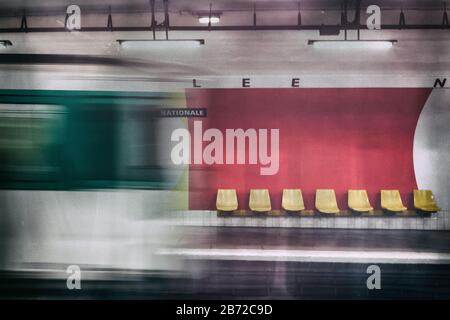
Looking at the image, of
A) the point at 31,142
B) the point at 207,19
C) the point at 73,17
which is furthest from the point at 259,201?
the point at 31,142

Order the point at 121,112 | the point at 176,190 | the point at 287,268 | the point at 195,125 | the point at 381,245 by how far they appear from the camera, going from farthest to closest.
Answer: the point at 195,125, the point at 381,245, the point at 287,268, the point at 176,190, the point at 121,112

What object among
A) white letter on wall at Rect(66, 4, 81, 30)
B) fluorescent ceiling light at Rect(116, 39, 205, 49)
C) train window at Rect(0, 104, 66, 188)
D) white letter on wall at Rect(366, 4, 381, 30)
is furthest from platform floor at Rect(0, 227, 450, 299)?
white letter on wall at Rect(66, 4, 81, 30)

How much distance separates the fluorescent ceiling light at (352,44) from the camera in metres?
6.51

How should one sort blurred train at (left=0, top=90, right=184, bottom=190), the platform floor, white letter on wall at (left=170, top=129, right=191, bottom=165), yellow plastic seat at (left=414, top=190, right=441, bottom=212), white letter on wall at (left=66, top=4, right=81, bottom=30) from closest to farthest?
blurred train at (left=0, top=90, right=184, bottom=190), the platform floor, white letter on wall at (left=66, top=4, right=81, bottom=30), white letter on wall at (left=170, top=129, right=191, bottom=165), yellow plastic seat at (left=414, top=190, right=441, bottom=212)

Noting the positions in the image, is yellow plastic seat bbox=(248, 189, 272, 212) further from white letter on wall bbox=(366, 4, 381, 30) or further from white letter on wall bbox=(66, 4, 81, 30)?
white letter on wall bbox=(66, 4, 81, 30)

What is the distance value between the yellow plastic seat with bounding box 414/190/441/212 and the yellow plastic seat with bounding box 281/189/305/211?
5.61 feet

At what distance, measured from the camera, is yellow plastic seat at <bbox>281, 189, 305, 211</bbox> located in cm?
681

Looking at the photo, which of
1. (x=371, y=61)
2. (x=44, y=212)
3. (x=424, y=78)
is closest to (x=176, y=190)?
(x=44, y=212)

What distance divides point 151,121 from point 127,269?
117 cm

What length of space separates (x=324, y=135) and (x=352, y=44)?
1.39m

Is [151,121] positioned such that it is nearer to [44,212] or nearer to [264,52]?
[44,212]

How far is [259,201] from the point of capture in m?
6.87

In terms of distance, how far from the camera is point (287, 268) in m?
5.26

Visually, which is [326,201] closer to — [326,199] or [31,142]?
[326,199]
